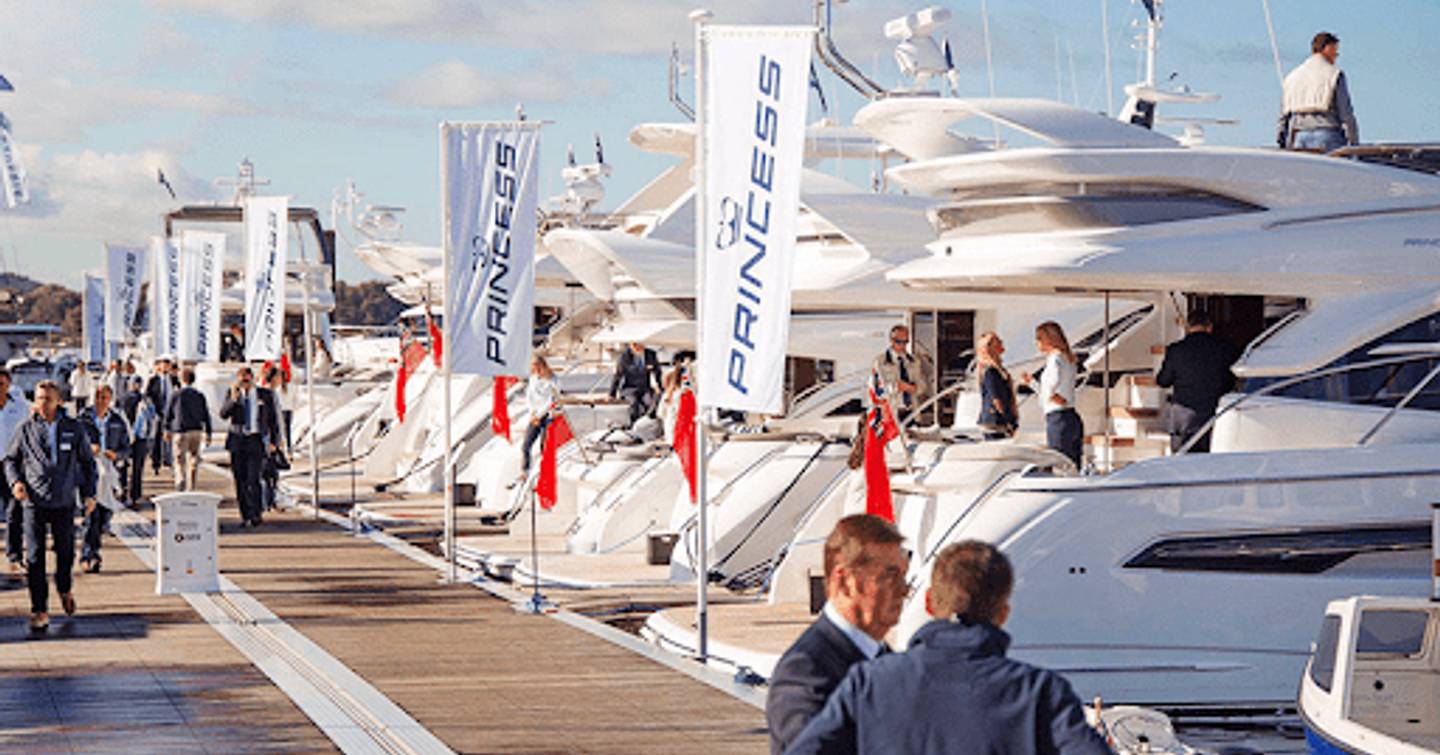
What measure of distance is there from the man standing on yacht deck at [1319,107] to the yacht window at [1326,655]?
7.26 m

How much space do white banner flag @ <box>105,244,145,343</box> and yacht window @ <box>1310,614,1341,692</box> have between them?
39.6 meters

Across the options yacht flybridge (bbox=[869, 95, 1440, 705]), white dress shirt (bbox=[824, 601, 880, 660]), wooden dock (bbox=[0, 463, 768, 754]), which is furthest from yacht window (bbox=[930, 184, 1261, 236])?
white dress shirt (bbox=[824, 601, 880, 660])

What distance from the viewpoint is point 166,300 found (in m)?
35.1

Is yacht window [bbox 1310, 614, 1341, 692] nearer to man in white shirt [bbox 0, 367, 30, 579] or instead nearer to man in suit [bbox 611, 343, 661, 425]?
man in white shirt [bbox 0, 367, 30, 579]

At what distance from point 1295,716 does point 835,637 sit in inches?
317

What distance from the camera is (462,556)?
2061cm

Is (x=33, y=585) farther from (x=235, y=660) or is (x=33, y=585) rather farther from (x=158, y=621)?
(x=235, y=660)

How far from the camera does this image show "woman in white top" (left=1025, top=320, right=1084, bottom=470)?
14719mm

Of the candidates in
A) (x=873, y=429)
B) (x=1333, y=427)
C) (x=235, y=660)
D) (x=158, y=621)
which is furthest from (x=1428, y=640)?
(x=158, y=621)

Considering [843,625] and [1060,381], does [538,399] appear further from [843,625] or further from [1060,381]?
[843,625]

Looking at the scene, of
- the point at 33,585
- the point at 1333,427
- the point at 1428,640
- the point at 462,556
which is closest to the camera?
the point at 1428,640

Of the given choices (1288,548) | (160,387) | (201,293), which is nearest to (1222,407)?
(1288,548)

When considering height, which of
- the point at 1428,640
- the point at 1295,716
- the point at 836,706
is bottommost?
the point at 1295,716

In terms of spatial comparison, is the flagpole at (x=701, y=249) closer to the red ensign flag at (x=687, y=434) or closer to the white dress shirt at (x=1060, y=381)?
the white dress shirt at (x=1060, y=381)
